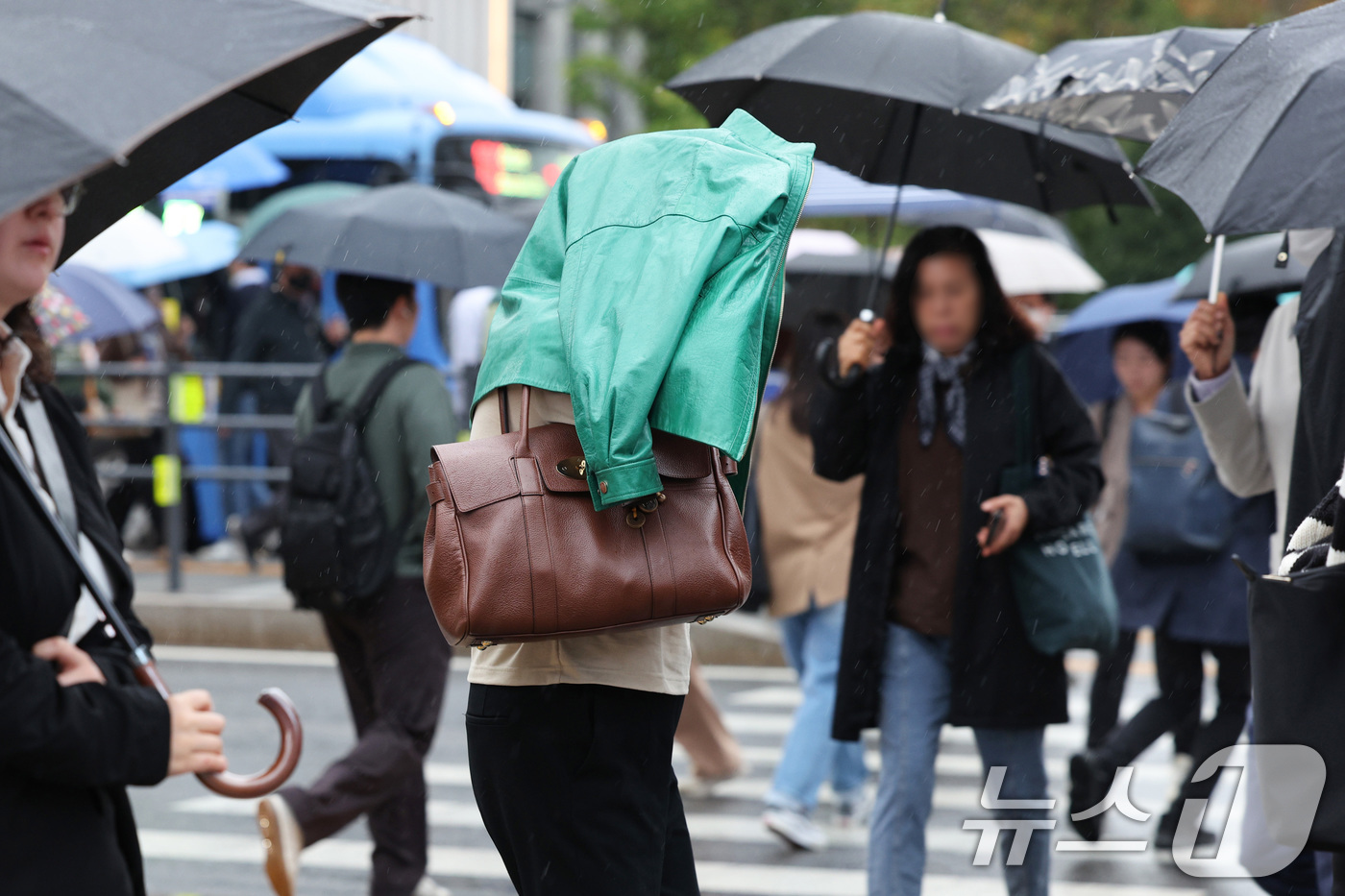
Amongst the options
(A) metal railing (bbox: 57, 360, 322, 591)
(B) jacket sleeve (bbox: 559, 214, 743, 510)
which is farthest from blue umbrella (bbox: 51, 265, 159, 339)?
(B) jacket sleeve (bbox: 559, 214, 743, 510)

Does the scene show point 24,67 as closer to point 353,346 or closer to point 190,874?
point 353,346

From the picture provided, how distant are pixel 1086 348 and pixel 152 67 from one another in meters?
8.64

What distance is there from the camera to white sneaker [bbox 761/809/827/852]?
626 centimetres

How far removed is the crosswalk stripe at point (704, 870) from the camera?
5750 millimetres

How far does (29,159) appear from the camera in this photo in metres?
2.09

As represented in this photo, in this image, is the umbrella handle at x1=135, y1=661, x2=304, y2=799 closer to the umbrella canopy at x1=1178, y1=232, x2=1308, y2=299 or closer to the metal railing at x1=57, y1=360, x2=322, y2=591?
the umbrella canopy at x1=1178, y1=232, x2=1308, y2=299

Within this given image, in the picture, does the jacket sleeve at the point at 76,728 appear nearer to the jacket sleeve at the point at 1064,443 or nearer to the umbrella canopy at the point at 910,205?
the jacket sleeve at the point at 1064,443

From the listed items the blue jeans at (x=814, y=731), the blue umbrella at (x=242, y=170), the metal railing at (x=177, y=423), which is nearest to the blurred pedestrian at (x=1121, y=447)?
the blue jeans at (x=814, y=731)

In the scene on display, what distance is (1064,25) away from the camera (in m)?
23.1

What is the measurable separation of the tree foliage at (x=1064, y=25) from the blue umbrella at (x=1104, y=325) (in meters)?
12.7

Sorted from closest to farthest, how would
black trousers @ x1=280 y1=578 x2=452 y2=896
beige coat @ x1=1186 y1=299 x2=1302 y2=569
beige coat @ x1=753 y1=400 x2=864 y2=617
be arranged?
beige coat @ x1=1186 y1=299 x2=1302 y2=569 < black trousers @ x1=280 y1=578 x2=452 y2=896 < beige coat @ x1=753 y1=400 x2=864 y2=617

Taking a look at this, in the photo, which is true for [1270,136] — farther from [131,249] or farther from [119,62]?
[131,249]

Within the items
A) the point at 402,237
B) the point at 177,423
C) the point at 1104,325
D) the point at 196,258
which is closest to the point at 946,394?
the point at 402,237

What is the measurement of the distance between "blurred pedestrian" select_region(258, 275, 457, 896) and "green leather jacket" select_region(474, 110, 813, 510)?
83.9 inches
